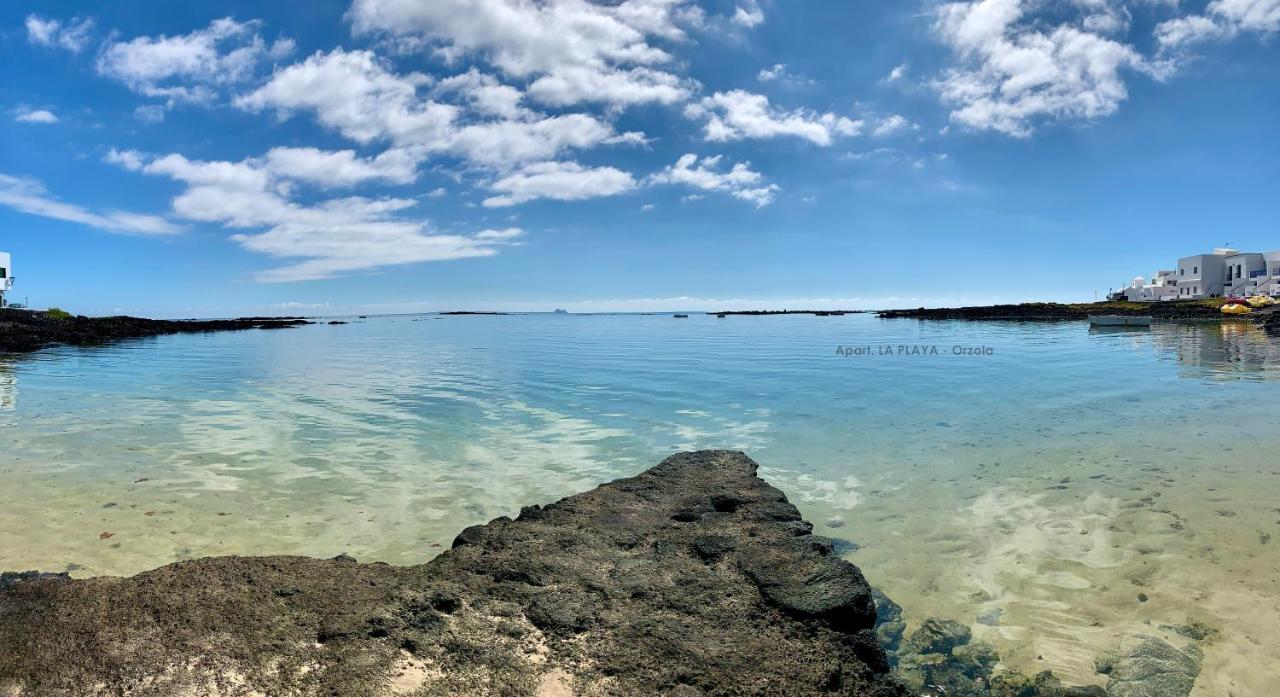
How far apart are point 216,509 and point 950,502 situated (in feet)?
38.1

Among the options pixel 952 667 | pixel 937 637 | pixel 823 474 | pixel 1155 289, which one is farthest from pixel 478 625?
pixel 1155 289

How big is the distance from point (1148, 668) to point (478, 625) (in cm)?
575

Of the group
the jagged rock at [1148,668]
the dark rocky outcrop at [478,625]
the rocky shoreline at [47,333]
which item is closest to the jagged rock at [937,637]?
the dark rocky outcrop at [478,625]

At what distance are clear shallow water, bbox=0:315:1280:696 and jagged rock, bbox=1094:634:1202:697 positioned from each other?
13 cm

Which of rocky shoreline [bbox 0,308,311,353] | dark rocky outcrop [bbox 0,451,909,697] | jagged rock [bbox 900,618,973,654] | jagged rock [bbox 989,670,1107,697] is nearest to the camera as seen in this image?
dark rocky outcrop [bbox 0,451,909,697]

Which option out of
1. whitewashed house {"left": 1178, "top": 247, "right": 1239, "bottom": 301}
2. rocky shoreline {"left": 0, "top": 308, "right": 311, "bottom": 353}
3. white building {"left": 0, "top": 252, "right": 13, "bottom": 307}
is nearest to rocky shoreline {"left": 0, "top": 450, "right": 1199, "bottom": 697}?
rocky shoreline {"left": 0, "top": 308, "right": 311, "bottom": 353}

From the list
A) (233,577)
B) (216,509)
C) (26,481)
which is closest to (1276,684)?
(233,577)

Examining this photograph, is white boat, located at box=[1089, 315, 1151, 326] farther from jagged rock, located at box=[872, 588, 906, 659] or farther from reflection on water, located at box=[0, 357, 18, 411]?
reflection on water, located at box=[0, 357, 18, 411]

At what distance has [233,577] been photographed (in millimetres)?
4863

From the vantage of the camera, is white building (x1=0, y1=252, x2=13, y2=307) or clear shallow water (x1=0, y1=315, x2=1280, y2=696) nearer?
clear shallow water (x1=0, y1=315, x2=1280, y2=696)

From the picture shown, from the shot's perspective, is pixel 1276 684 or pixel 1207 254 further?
pixel 1207 254

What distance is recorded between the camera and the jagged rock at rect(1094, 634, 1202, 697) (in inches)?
188

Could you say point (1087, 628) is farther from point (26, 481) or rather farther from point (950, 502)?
point (26, 481)

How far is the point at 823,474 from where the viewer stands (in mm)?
11094
